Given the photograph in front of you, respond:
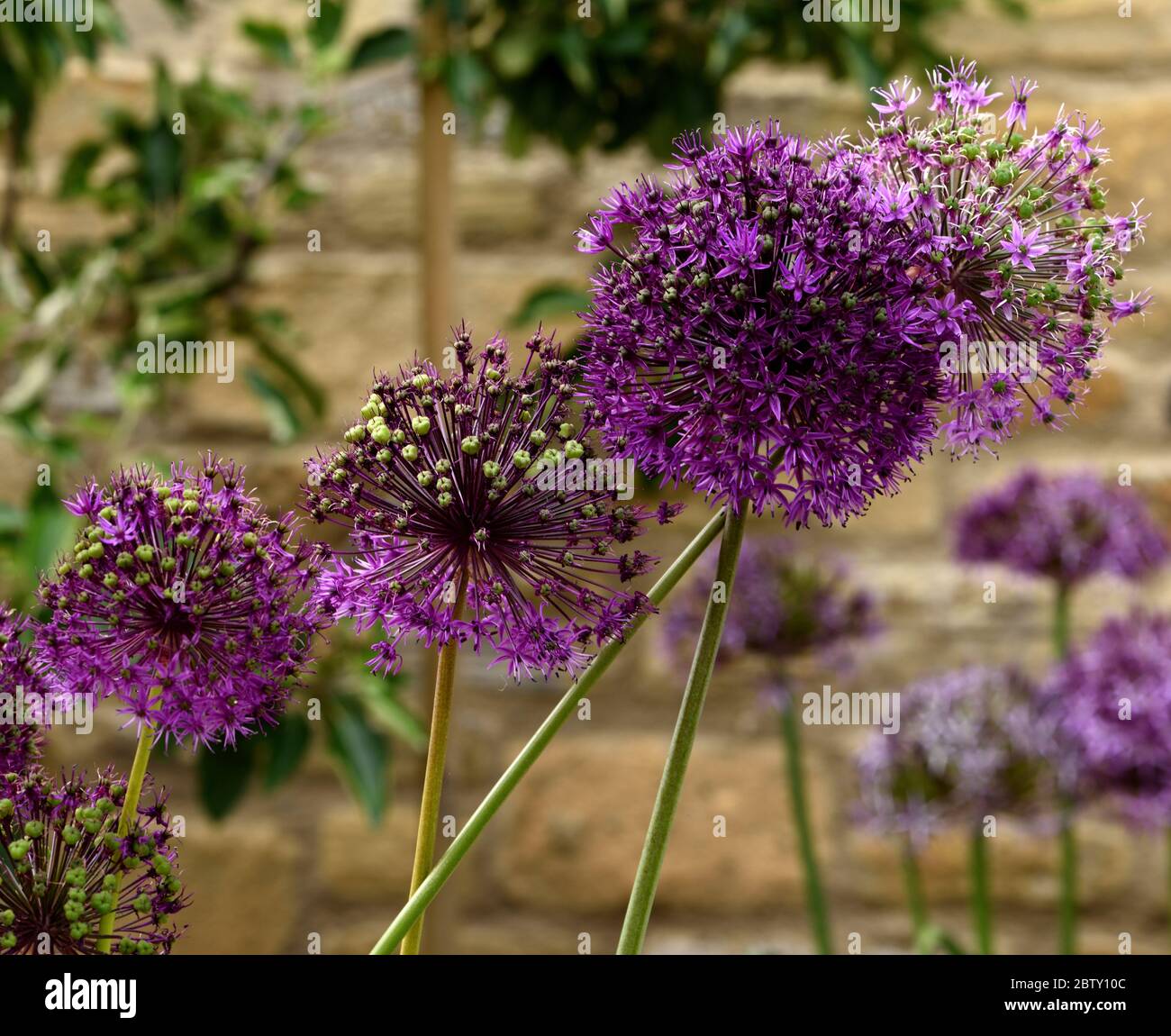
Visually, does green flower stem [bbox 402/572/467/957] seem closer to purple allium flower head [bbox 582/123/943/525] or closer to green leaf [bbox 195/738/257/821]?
purple allium flower head [bbox 582/123/943/525]

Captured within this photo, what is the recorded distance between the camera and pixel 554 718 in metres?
0.33

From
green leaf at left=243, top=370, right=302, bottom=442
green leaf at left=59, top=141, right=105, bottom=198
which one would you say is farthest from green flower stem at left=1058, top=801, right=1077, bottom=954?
green leaf at left=59, top=141, right=105, bottom=198

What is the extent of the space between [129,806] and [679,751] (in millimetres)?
149

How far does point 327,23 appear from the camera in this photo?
1.23m

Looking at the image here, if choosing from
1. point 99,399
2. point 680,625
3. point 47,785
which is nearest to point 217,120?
point 99,399

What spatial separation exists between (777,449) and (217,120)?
47.8 inches

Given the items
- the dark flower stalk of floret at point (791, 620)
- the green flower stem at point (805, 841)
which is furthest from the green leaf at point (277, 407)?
the green flower stem at point (805, 841)

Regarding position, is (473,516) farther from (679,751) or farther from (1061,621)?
(1061,621)

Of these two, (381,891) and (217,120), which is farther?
(381,891)
